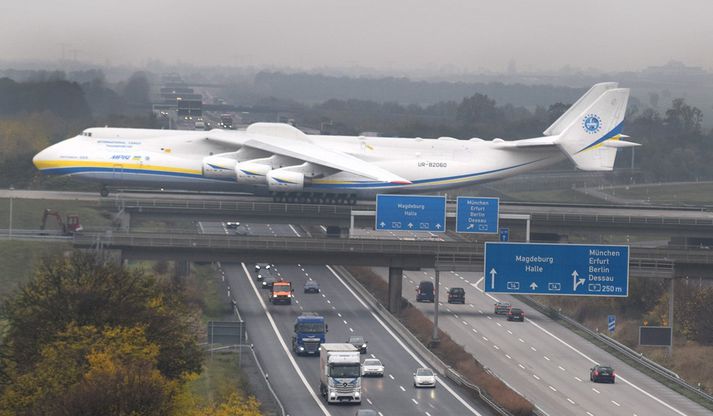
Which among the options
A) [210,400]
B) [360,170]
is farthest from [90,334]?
[360,170]

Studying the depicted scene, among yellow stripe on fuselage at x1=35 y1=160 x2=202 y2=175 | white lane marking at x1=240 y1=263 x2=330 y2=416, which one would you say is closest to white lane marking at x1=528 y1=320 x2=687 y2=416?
white lane marking at x1=240 y1=263 x2=330 y2=416

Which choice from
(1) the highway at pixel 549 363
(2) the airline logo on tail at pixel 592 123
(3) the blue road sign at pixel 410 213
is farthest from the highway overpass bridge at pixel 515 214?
Result: (3) the blue road sign at pixel 410 213

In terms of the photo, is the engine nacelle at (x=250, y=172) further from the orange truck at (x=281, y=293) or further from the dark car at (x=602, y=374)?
the dark car at (x=602, y=374)

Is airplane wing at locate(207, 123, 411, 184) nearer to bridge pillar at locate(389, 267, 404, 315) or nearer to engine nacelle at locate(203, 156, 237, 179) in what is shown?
engine nacelle at locate(203, 156, 237, 179)

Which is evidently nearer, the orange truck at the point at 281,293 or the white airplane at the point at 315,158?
the orange truck at the point at 281,293

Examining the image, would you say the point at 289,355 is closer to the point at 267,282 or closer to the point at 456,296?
the point at 267,282
